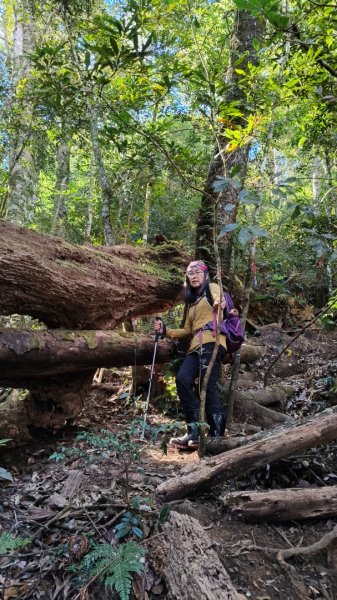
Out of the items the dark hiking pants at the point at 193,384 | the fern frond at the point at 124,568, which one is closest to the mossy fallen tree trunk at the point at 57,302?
the dark hiking pants at the point at 193,384

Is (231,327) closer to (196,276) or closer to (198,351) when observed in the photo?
(198,351)

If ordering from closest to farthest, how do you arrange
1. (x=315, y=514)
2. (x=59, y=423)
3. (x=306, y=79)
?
(x=315, y=514), (x=59, y=423), (x=306, y=79)

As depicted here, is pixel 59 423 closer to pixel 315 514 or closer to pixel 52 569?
pixel 52 569

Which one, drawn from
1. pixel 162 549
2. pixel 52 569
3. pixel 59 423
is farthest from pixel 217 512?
pixel 59 423

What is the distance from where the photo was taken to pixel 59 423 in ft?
16.8

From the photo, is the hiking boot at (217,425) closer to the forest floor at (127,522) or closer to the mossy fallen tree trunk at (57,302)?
the forest floor at (127,522)

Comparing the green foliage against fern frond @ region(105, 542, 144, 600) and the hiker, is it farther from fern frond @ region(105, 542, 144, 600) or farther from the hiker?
the hiker

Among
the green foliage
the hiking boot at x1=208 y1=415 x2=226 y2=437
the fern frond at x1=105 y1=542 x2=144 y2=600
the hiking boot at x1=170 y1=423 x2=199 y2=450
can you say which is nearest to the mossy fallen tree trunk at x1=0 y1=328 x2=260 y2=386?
the hiking boot at x1=170 y1=423 x2=199 y2=450

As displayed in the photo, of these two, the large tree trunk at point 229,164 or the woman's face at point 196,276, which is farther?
the large tree trunk at point 229,164

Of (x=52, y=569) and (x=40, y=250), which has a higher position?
(x=40, y=250)

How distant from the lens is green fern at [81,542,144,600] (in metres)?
2.06

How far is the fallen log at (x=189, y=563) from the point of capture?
216 centimetres

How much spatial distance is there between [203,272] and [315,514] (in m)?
3.11

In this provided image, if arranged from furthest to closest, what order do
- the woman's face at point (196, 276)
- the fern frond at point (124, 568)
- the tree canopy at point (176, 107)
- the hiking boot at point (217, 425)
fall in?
the woman's face at point (196, 276), the hiking boot at point (217, 425), the tree canopy at point (176, 107), the fern frond at point (124, 568)
